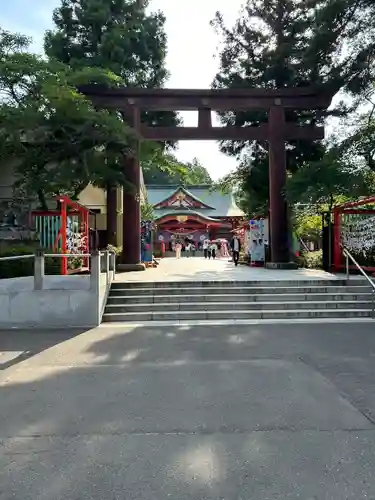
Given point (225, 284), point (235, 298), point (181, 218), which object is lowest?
point (235, 298)

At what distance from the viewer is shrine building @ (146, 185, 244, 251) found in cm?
3556

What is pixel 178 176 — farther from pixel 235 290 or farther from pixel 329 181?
pixel 235 290

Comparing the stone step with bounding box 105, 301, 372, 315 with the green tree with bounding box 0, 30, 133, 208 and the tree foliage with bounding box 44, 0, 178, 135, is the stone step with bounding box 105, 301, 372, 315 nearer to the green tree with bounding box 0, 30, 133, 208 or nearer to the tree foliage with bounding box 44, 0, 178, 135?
the green tree with bounding box 0, 30, 133, 208

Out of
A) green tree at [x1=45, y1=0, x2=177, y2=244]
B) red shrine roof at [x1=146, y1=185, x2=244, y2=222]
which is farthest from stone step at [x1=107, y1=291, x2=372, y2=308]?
red shrine roof at [x1=146, y1=185, x2=244, y2=222]

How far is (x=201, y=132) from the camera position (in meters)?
14.9

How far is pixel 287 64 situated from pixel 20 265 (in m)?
12.6

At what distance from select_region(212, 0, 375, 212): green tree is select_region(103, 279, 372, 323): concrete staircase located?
6462 mm

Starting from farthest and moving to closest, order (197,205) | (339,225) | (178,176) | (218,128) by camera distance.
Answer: (178,176) < (197,205) < (218,128) < (339,225)

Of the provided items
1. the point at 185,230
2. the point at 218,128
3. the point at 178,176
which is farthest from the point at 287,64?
the point at 178,176

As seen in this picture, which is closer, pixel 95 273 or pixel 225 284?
pixel 95 273

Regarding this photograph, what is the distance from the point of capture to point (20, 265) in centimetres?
1023

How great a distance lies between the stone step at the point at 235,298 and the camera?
375 inches

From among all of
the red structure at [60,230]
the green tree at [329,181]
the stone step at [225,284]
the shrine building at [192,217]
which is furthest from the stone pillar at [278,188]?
the shrine building at [192,217]

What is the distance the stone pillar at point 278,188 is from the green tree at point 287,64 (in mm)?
1444
